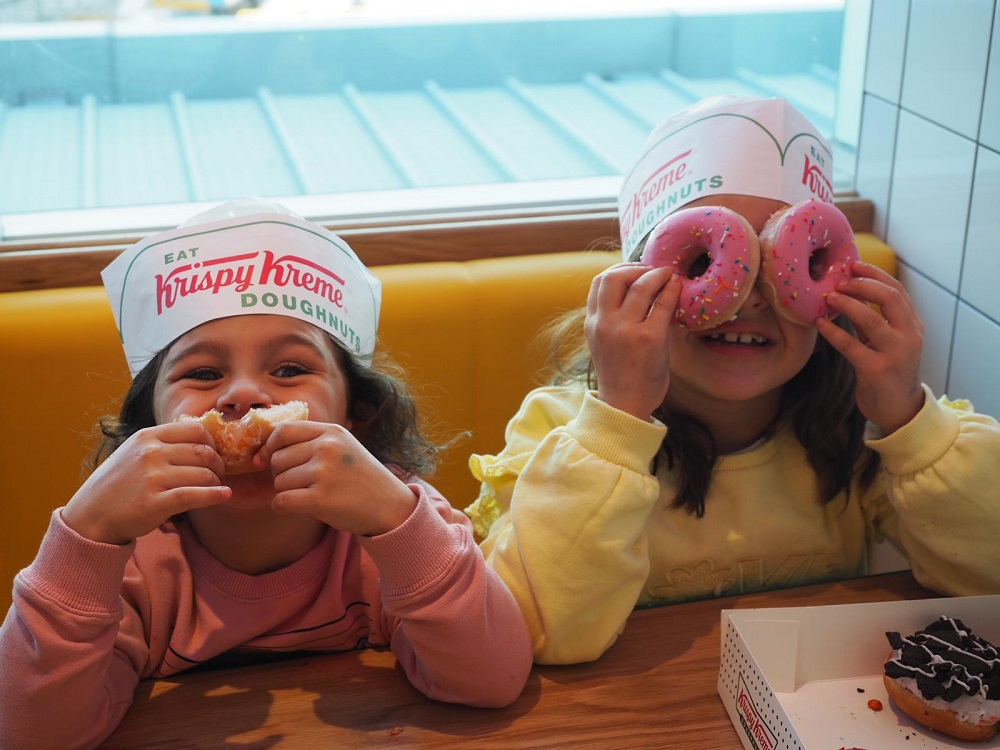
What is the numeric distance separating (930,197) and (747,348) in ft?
2.50

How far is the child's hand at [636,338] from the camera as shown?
1136mm

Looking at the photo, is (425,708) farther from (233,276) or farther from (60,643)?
(233,276)

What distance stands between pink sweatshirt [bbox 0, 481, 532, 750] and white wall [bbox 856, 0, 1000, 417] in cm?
96

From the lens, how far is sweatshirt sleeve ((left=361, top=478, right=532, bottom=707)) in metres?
1.01

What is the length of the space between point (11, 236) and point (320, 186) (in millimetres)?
563

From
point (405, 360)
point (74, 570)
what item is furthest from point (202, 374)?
point (405, 360)

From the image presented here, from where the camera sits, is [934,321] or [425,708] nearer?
[425,708]

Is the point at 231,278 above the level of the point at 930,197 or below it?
above

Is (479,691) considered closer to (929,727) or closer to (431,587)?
(431,587)

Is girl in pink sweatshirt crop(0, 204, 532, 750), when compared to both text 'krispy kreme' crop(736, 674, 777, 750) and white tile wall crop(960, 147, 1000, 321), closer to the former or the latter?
text 'krispy kreme' crop(736, 674, 777, 750)

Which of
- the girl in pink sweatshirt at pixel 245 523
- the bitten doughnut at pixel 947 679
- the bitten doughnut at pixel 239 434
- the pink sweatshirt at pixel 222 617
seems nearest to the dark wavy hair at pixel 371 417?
the girl in pink sweatshirt at pixel 245 523

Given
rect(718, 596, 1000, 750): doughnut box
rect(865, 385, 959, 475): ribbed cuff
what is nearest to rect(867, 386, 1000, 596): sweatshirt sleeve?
rect(865, 385, 959, 475): ribbed cuff

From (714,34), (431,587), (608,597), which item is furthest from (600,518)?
(714,34)

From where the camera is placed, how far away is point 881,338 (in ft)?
3.84
